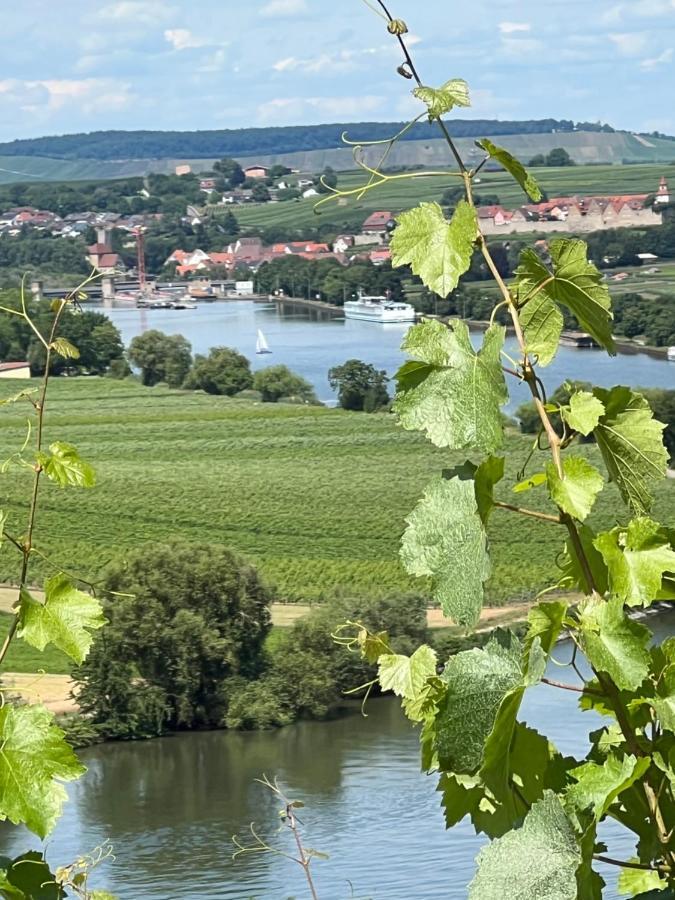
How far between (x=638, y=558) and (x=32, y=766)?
32 cm

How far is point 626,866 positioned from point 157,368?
39.6 metres

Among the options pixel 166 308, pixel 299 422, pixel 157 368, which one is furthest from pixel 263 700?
pixel 166 308

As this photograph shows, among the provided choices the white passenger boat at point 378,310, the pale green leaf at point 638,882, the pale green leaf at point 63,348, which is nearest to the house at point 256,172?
the white passenger boat at point 378,310

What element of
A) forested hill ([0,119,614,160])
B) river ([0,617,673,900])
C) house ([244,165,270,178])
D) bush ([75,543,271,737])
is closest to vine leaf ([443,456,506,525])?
river ([0,617,673,900])

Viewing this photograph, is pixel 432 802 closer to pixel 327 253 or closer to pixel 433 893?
pixel 433 893

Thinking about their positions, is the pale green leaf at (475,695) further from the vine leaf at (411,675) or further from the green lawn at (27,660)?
the green lawn at (27,660)

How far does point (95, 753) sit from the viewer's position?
1667cm

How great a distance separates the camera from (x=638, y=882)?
Answer: 73 centimetres

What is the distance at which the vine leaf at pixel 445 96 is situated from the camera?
71cm

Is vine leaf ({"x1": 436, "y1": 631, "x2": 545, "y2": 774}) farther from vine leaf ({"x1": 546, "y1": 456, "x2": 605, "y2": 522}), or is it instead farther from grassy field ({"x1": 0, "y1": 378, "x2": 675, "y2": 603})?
grassy field ({"x1": 0, "y1": 378, "x2": 675, "y2": 603})

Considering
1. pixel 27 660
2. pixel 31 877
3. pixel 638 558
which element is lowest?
pixel 27 660

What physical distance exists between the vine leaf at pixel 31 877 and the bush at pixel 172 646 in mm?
16588

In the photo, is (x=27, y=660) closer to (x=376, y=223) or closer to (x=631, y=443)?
(x=631, y=443)

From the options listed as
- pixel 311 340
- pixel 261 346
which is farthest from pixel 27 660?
pixel 311 340
